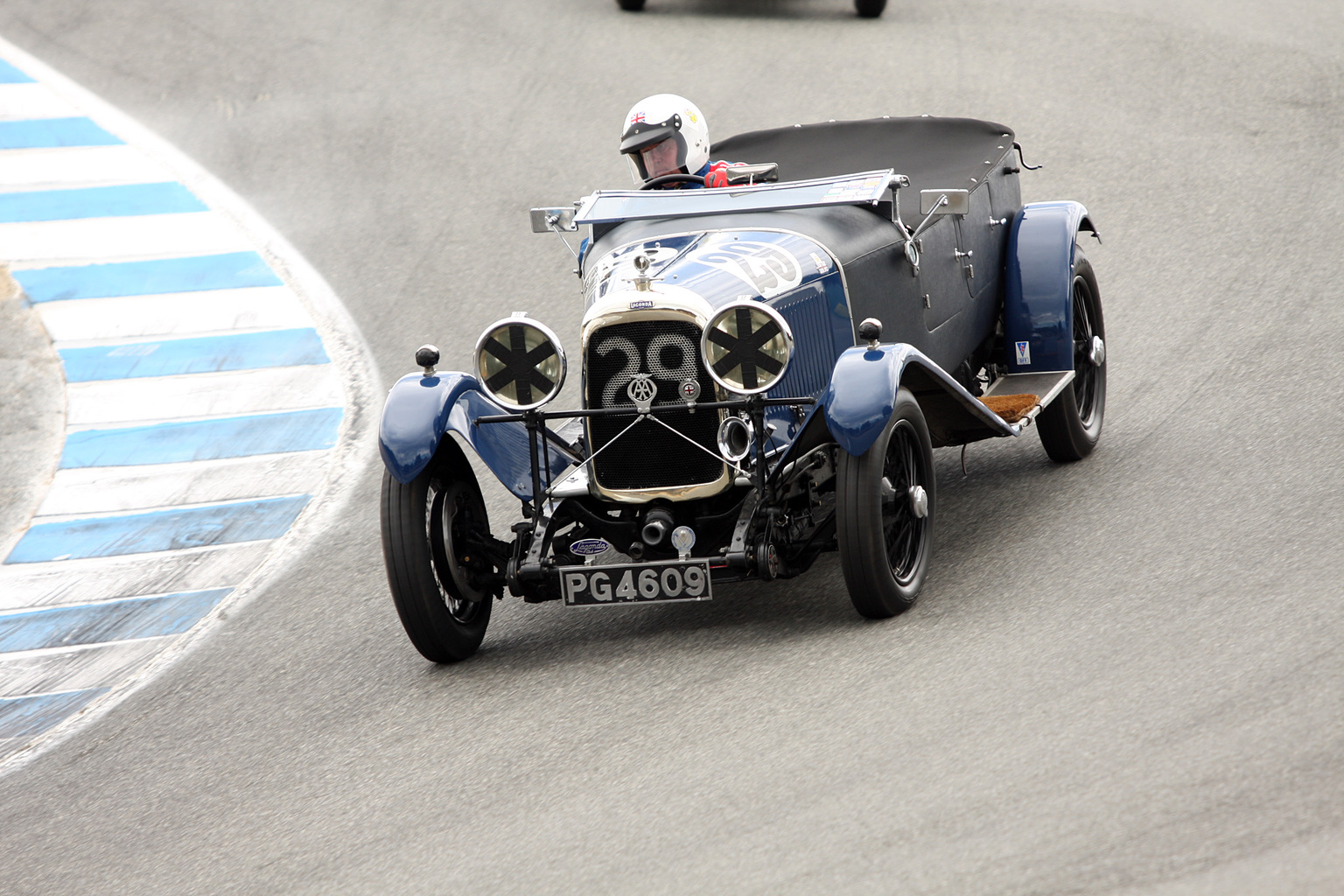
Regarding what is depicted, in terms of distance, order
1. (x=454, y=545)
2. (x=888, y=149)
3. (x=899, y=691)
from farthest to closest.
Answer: (x=888, y=149), (x=454, y=545), (x=899, y=691)

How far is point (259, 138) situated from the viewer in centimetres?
1332

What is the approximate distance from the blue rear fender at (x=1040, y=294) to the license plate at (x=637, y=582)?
254 centimetres

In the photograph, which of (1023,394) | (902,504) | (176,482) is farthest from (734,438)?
(176,482)

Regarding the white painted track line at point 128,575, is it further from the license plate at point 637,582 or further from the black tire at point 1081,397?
the black tire at point 1081,397

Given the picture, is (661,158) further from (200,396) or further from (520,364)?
(200,396)

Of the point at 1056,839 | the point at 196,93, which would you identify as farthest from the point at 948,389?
the point at 196,93

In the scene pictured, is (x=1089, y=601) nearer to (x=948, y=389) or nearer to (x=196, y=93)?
(x=948, y=389)

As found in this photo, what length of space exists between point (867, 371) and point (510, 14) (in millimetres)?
11653

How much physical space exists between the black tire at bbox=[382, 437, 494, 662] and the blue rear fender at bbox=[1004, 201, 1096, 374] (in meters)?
2.74

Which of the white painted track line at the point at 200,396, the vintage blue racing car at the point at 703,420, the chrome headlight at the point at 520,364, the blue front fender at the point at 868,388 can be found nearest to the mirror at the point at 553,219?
the vintage blue racing car at the point at 703,420

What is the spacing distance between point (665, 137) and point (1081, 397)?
7.65 feet

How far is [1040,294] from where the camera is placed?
699 centimetres

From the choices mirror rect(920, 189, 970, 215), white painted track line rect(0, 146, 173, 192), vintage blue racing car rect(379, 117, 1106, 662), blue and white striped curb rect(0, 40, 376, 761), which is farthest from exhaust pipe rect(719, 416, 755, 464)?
white painted track line rect(0, 146, 173, 192)

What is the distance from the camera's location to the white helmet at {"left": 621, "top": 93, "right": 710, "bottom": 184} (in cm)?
645
